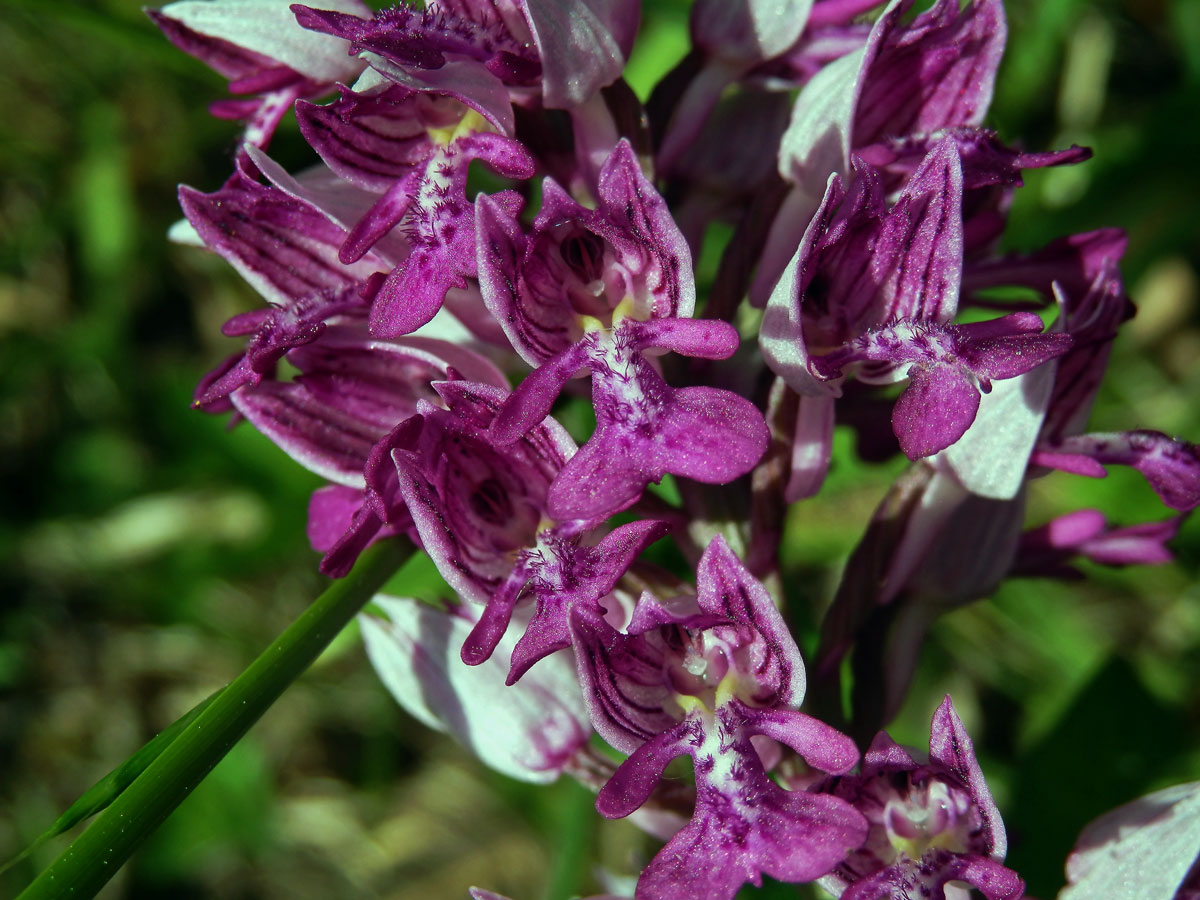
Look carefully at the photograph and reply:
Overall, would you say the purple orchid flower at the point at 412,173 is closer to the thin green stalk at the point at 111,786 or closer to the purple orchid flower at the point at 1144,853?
the thin green stalk at the point at 111,786

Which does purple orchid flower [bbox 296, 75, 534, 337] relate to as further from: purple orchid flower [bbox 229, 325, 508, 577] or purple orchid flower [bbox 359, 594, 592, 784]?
purple orchid flower [bbox 359, 594, 592, 784]

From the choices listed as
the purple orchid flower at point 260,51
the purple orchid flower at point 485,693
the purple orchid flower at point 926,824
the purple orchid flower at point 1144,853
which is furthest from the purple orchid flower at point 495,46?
the purple orchid flower at point 1144,853

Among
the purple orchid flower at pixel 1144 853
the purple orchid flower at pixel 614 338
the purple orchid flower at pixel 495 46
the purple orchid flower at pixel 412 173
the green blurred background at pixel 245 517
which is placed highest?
the purple orchid flower at pixel 495 46

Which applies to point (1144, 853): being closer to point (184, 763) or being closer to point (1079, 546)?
point (1079, 546)

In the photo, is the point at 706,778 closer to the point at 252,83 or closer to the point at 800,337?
the point at 800,337

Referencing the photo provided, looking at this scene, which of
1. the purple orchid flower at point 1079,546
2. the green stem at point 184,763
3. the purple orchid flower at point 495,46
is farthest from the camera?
the purple orchid flower at point 1079,546

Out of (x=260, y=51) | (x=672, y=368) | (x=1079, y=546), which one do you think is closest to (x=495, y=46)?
(x=260, y=51)
